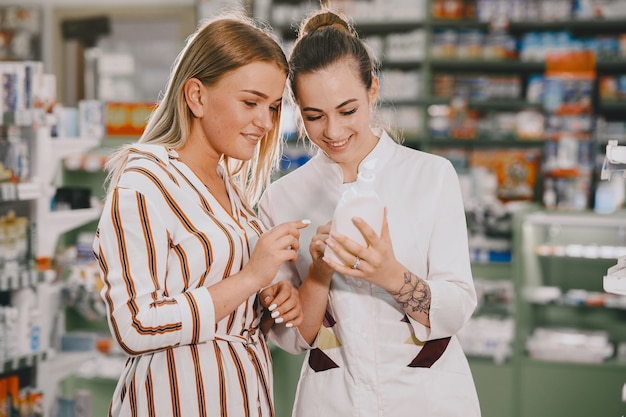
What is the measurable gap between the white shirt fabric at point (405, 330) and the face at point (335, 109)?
0.40 feet

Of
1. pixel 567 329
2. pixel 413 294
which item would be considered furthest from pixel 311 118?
pixel 567 329

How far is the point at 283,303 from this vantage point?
188cm

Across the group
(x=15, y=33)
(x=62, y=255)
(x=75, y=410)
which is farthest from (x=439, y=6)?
(x=15, y=33)

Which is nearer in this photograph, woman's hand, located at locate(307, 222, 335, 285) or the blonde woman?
the blonde woman

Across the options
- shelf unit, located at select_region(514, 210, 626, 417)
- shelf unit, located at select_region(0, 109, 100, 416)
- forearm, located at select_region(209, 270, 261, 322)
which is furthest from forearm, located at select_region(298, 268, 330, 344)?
shelf unit, located at select_region(514, 210, 626, 417)

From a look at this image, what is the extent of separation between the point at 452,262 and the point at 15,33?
27.1 feet

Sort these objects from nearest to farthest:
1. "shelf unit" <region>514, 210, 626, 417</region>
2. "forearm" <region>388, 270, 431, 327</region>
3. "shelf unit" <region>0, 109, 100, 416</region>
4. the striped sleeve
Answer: the striped sleeve < "forearm" <region>388, 270, 431, 327</region> < "shelf unit" <region>0, 109, 100, 416</region> < "shelf unit" <region>514, 210, 626, 417</region>

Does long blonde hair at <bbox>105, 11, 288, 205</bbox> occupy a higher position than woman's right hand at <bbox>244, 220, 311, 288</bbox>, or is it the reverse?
long blonde hair at <bbox>105, 11, 288, 205</bbox>

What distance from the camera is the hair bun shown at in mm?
2053

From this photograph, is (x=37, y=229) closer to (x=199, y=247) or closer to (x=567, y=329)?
(x=199, y=247)

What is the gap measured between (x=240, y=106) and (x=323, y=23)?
0.37 meters

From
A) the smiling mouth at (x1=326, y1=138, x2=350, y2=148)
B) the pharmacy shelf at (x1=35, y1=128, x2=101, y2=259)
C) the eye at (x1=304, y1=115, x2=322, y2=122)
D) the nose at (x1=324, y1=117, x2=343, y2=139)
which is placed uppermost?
the eye at (x1=304, y1=115, x2=322, y2=122)

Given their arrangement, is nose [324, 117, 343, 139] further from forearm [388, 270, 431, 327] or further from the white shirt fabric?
forearm [388, 270, 431, 327]

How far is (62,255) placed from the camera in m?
4.84
